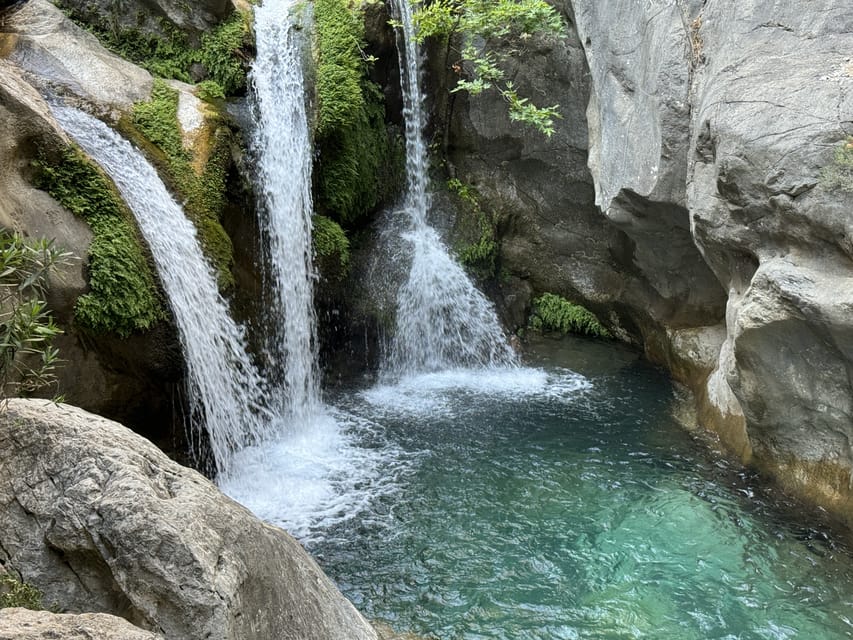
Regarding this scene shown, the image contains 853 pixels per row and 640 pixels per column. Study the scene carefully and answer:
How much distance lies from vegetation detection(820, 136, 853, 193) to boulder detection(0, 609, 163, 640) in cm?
499

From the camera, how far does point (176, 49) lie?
28.7ft

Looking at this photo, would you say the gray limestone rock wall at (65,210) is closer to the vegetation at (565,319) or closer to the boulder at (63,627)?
the boulder at (63,627)

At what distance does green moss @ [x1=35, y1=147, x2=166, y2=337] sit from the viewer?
18.7 ft

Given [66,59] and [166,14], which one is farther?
[166,14]

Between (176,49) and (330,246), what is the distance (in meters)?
3.20

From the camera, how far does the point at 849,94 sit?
4902mm

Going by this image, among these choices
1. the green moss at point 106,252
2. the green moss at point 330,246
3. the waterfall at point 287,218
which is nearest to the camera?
the green moss at point 106,252

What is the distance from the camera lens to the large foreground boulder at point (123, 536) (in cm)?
244

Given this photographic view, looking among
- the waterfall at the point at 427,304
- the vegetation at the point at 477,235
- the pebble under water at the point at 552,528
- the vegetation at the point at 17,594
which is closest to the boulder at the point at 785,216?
the pebble under water at the point at 552,528

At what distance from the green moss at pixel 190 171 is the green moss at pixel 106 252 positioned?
2.79 feet

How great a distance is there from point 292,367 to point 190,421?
1711mm

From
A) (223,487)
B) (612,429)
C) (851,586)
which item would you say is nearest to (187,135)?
(223,487)

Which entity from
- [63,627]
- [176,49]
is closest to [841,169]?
[63,627]

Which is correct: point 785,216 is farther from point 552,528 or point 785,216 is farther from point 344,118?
point 344,118
